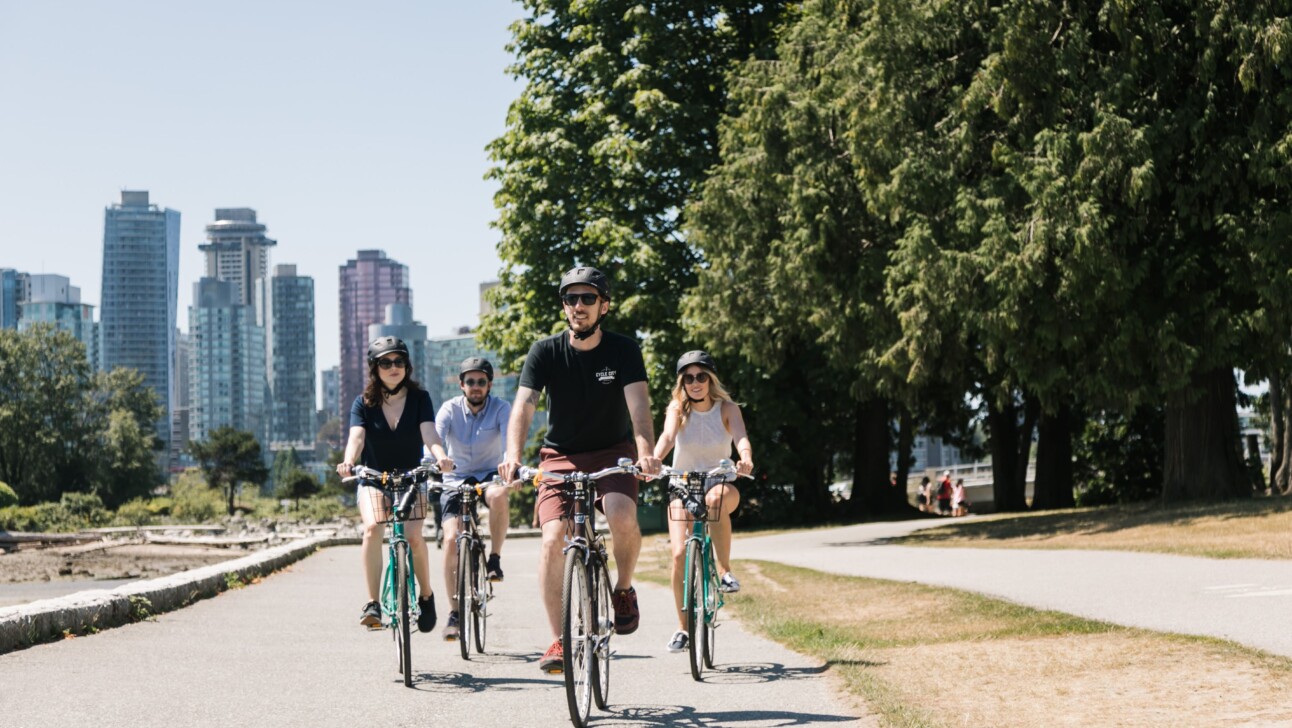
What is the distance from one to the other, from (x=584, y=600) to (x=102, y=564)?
22779 mm

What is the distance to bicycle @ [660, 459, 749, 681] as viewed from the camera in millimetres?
8641

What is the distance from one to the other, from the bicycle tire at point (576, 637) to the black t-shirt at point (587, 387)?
813 millimetres

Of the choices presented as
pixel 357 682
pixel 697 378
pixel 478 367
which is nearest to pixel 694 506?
pixel 697 378

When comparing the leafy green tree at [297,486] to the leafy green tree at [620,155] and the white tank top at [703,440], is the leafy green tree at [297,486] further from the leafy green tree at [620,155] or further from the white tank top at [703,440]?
the white tank top at [703,440]

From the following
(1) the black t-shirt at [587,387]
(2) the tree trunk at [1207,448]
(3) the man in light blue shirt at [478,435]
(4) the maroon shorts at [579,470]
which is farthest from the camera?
(2) the tree trunk at [1207,448]

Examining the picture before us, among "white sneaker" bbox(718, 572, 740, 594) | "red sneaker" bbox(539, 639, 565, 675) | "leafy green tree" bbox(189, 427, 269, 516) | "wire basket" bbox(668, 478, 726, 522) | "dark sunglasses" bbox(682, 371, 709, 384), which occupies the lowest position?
"red sneaker" bbox(539, 639, 565, 675)

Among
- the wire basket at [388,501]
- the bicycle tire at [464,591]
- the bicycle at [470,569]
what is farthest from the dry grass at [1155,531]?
the wire basket at [388,501]

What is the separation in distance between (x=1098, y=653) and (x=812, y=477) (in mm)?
29701

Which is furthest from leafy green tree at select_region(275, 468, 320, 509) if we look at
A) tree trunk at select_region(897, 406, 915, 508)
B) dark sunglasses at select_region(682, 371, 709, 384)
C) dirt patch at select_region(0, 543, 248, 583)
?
dark sunglasses at select_region(682, 371, 709, 384)

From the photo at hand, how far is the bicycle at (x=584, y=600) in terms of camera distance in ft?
22.3

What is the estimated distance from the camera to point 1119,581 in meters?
13.4

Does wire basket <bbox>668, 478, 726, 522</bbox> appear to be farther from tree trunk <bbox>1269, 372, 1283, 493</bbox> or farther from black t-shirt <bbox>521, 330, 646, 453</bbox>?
tree trunk <bbox>1269, 372, 1283, 493</bbox>

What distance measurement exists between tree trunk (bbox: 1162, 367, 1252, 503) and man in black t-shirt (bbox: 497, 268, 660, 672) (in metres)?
19.4

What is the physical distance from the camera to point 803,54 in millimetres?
27984
